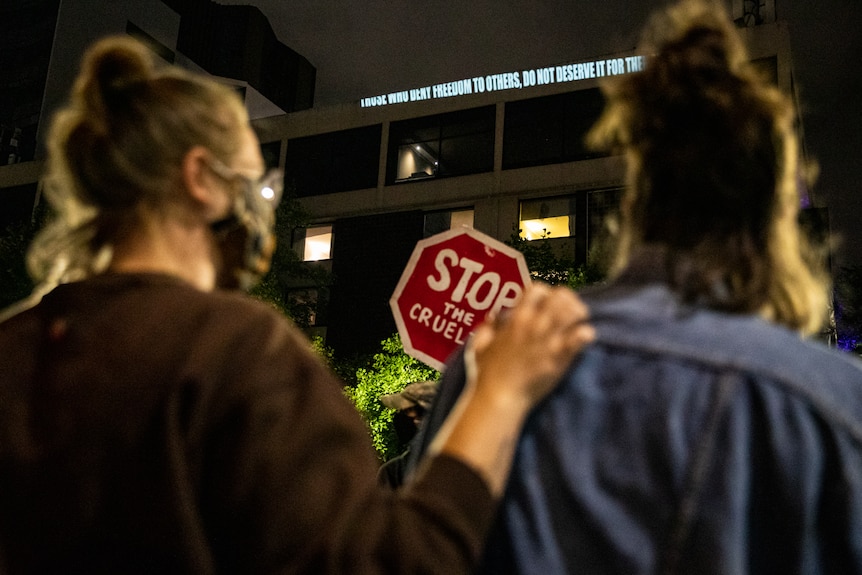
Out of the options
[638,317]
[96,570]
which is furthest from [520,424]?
[96,570]

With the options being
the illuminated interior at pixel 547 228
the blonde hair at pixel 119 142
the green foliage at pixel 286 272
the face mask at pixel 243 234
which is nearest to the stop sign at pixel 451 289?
the face mask at pixel 243 234

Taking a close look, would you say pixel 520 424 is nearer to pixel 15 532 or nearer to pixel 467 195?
pixel 15 532

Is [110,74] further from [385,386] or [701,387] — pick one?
[385,386]

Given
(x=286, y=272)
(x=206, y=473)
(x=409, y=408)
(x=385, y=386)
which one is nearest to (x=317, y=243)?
(x=286, y=272)

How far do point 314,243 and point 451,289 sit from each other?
24.1 m

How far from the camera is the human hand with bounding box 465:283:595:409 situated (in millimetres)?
1244

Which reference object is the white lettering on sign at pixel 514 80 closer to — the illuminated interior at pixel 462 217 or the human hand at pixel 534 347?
the illuminated interior at pixel 462 217

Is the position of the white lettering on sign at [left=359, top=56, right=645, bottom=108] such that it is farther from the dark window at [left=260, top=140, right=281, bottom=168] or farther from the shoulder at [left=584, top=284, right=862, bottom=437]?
the shoulder at [left=584, top=284, right=862, bottom=437]

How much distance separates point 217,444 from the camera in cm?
124

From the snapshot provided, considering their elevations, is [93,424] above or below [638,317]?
below

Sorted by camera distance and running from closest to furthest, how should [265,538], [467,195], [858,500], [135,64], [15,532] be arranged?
1. [858,500]
2. [265,538]
3. [15,532]
4. [135,64]
5. [467,195]

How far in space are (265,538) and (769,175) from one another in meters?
1.05

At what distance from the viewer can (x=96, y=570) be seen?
123cm

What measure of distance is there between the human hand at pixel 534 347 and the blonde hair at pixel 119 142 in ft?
2.40
